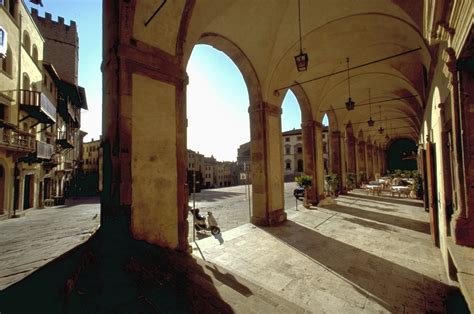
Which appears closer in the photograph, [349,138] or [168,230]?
[168,230]

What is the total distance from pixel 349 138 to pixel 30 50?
86.5 ft

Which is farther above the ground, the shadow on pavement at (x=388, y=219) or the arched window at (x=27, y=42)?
the arched window at (x=27, y=42)

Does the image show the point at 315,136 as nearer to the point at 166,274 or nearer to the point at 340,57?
the point at 340,57

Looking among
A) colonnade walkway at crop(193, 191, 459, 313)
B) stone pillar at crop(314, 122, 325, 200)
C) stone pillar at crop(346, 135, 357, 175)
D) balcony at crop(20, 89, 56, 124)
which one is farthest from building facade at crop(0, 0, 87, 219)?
stone pillar at crop(346, 135, 357, 175)

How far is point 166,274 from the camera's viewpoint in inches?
136

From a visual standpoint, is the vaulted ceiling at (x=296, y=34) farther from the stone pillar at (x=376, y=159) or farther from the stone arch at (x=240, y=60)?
the stone pillar at (x=376, y=159)

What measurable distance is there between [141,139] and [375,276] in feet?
18.1

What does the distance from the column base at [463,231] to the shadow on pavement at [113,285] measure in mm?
3676

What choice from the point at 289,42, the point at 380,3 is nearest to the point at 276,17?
the point at 289,42

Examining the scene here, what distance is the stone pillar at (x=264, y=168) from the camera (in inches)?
339

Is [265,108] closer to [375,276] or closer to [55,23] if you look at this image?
[375,276]

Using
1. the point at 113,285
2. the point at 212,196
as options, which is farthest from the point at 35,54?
the point at 113,285

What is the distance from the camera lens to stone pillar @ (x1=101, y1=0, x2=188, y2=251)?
4223mm

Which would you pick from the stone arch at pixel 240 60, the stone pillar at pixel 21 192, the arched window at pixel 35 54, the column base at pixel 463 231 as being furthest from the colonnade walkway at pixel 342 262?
the arched window at pixel 35 54
